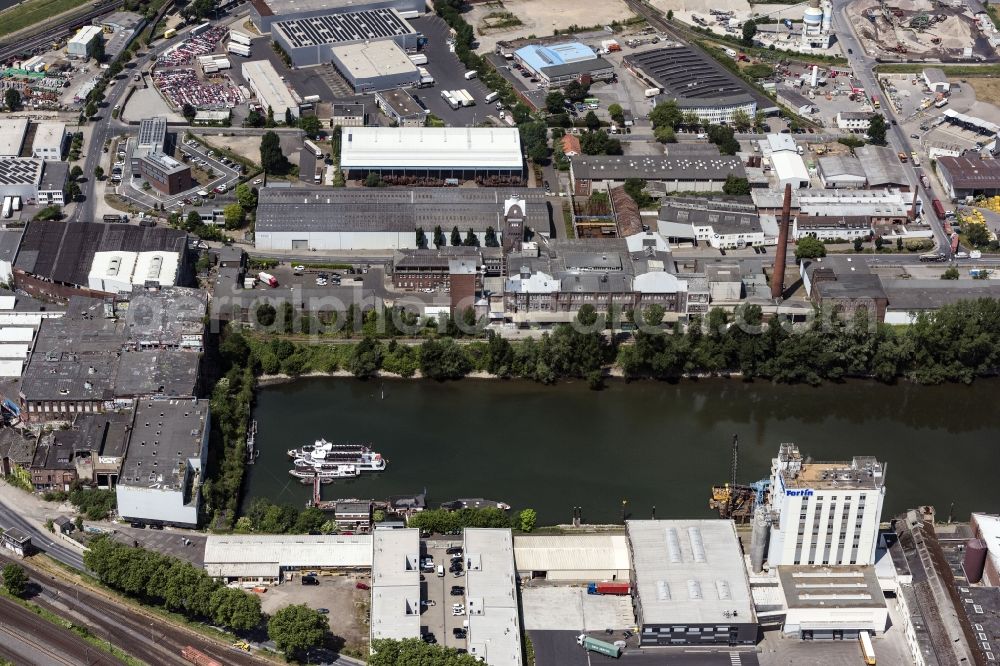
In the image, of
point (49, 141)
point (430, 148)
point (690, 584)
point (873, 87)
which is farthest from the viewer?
point (873, 87)

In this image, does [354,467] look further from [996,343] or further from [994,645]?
[996,343]

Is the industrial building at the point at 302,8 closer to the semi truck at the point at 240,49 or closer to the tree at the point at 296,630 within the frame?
the semi truck at the point at 240,49

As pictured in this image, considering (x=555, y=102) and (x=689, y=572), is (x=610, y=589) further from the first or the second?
(x=555, y=102)

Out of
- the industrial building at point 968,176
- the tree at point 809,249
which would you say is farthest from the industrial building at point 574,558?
the industrial building at point 968,176

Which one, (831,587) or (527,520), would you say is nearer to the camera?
(831,587)

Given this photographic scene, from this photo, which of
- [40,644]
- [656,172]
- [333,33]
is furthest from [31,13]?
[40,644]

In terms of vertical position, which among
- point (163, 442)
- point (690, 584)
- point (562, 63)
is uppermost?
point (163, 442)

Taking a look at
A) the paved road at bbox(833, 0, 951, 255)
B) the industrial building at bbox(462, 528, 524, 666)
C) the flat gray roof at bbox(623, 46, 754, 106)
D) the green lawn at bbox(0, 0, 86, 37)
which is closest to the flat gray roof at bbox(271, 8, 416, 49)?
the flat gray roof at bbox(623, 46, 754, 106)
